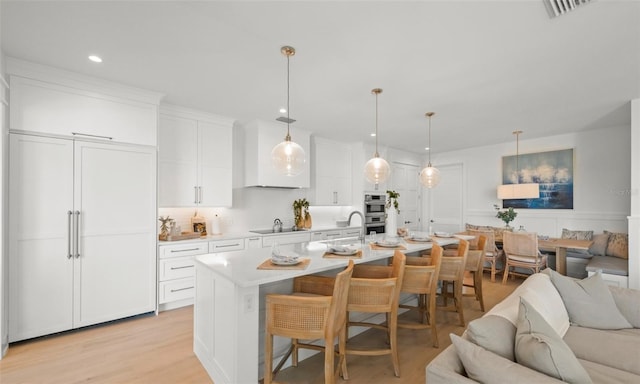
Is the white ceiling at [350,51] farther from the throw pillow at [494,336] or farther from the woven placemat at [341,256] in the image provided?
the throw pillow at [494,336]

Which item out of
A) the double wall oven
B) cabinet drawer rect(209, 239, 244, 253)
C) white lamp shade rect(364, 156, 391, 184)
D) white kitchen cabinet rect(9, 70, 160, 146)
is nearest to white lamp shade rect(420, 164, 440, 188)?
white lamp shade rect(364, 156, 391, 184)

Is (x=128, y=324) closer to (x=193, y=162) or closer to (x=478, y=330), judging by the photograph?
(x=193, y=162)

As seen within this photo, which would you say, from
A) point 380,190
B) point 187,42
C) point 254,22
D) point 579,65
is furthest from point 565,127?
point 187,42

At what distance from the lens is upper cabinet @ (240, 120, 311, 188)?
4.46 meters

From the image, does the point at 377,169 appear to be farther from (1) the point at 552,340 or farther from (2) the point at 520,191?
Result: (2) the point at 520,191

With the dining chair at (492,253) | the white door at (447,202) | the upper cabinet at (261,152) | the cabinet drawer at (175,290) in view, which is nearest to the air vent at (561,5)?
the upper cabinet at (261,152)

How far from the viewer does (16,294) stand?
2592 millimetres

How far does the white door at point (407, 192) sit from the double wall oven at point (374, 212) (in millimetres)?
730

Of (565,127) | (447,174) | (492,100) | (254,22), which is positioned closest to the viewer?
(254,22)

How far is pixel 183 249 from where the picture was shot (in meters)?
3.60

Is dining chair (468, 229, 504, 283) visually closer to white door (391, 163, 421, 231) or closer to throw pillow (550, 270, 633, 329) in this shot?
white door (391, 163, 421, 231)

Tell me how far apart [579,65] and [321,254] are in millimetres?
2965

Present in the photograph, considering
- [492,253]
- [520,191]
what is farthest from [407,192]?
[492,253]

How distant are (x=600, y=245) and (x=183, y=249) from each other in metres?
6.24
